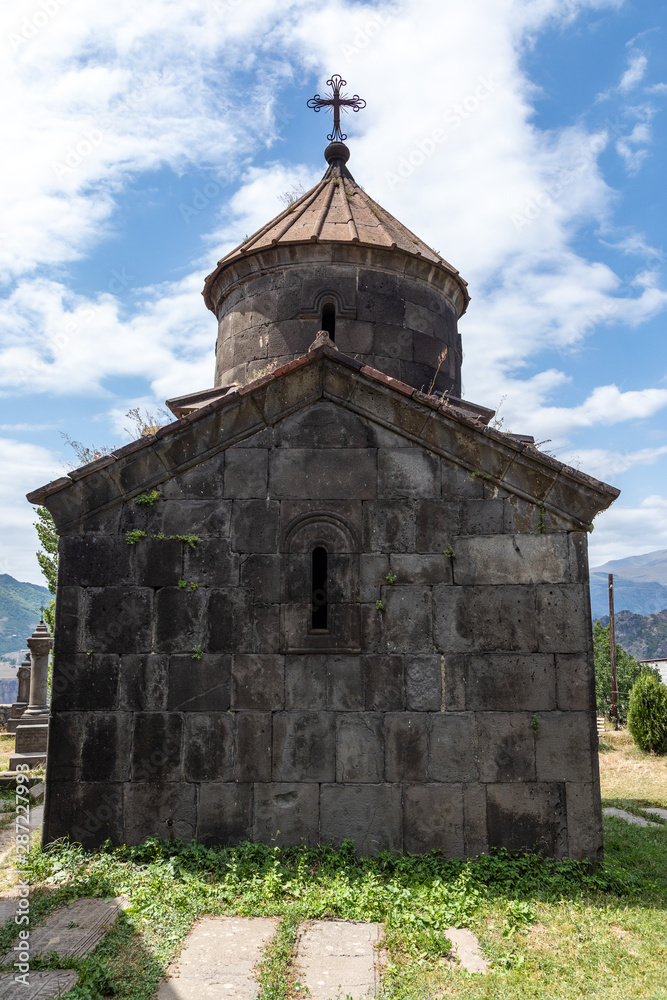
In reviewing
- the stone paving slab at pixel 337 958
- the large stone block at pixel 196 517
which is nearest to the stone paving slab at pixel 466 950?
the stone paving slab at pixel 337 958

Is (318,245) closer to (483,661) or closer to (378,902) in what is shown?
(483,661)

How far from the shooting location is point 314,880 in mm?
4809

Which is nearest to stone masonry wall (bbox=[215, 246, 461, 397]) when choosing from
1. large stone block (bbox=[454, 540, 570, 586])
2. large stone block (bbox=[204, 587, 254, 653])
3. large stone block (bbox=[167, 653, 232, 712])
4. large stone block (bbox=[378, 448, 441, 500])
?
large stone block (bbox=[378, 448, 441, 500])

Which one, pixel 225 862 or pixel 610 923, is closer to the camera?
pixel 610 923

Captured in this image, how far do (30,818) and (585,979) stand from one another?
586 centimetres

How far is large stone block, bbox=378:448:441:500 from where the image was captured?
5.60 meters

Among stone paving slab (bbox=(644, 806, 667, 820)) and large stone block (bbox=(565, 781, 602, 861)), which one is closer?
large stone block (bbox=(565, 781, 602, 861))

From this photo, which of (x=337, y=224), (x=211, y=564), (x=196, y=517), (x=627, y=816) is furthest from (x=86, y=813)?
(x=337, y=224)

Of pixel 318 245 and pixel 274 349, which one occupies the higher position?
pixel 318 245

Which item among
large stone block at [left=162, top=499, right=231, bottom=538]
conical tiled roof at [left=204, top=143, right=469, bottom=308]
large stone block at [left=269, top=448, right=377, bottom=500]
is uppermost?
conical tiled roof at [left=204, top=143, right=469, bottom=308]

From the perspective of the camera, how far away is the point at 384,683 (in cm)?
534

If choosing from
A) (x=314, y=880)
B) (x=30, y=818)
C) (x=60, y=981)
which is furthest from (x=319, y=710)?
(x=30, y=818)

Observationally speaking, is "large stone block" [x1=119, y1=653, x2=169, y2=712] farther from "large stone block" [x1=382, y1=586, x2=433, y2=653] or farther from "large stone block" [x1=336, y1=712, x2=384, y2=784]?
"large stone block" [x1=382, y1=586, x2=433, y2=653]

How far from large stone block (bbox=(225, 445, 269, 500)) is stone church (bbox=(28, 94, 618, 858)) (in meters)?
0.02
